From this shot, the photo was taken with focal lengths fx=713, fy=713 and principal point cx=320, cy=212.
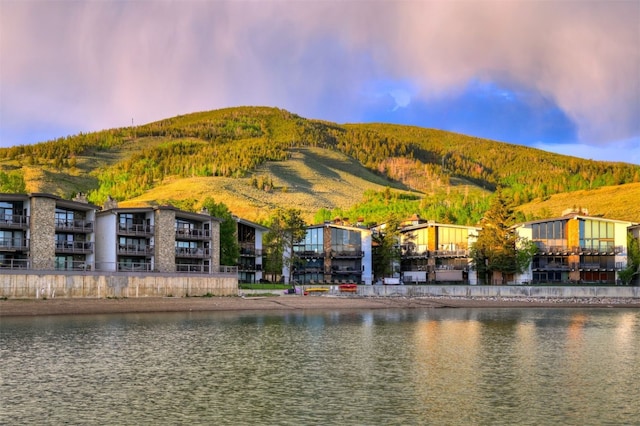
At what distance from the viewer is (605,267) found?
105 metres

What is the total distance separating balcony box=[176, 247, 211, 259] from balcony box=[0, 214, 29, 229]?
1925 cm

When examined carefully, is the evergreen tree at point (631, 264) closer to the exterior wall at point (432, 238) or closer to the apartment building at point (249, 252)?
the exterior wall at point (432, 238)

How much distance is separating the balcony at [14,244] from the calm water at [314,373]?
14287 millimetres

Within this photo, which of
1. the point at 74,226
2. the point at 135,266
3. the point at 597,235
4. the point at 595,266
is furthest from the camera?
the point at 597,235

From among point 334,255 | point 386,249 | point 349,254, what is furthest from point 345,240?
point 386,249

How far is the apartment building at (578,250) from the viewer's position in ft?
344

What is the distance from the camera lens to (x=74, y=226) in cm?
7981

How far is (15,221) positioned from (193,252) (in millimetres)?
22742

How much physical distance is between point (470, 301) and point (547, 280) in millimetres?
24962

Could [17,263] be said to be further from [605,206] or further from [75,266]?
[605,206]

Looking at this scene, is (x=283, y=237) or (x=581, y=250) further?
(x=581, y=250)

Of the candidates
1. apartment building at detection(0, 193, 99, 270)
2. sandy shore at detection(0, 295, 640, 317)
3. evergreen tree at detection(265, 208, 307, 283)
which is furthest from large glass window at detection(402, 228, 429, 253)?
apartment building at detection(0, 193, 99, 270)

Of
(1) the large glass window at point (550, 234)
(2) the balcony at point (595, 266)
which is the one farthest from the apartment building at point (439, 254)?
(2) the balcony at point (595, 266)

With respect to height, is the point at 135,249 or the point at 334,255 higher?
the point at 135,249
